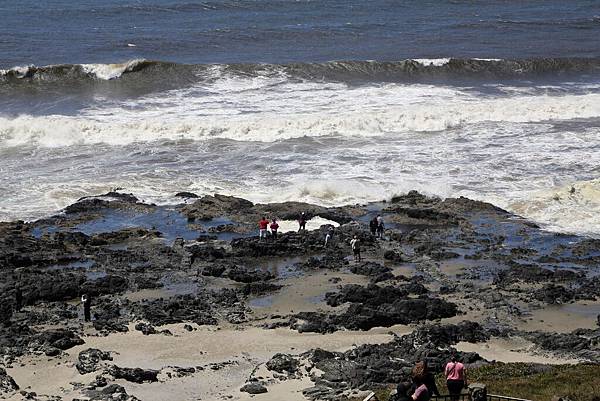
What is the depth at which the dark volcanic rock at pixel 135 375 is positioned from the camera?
21891mm

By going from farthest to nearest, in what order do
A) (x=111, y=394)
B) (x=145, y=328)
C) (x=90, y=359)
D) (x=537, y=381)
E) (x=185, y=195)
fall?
(x=185, y=195) < (x=145, y=328) < (x=90, y=359) < (x=111, y=394) < (x=537, y=381)

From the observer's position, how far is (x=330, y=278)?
29.0 m

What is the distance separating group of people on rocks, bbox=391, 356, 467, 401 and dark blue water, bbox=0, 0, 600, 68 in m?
46.7

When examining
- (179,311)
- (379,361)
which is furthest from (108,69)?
(379,361)

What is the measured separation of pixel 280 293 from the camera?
2802cm

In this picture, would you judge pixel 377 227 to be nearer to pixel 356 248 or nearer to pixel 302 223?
pixel 356 248

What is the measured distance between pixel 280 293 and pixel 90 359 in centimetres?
676

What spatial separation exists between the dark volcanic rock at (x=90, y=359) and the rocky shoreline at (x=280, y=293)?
5 centimetres

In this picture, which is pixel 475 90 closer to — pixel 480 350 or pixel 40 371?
pixel 480 350

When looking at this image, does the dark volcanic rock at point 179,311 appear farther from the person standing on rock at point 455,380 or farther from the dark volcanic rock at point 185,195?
the dark volcanic rock at point 185,195

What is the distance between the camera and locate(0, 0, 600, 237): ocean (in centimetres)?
3878

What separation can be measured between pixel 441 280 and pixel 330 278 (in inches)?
126

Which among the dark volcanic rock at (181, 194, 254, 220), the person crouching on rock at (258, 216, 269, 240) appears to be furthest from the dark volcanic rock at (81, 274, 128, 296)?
the dark volcanic rock at (181, 194, 254, 220)

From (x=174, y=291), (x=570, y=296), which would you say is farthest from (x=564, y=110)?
(x=174, y=291)
